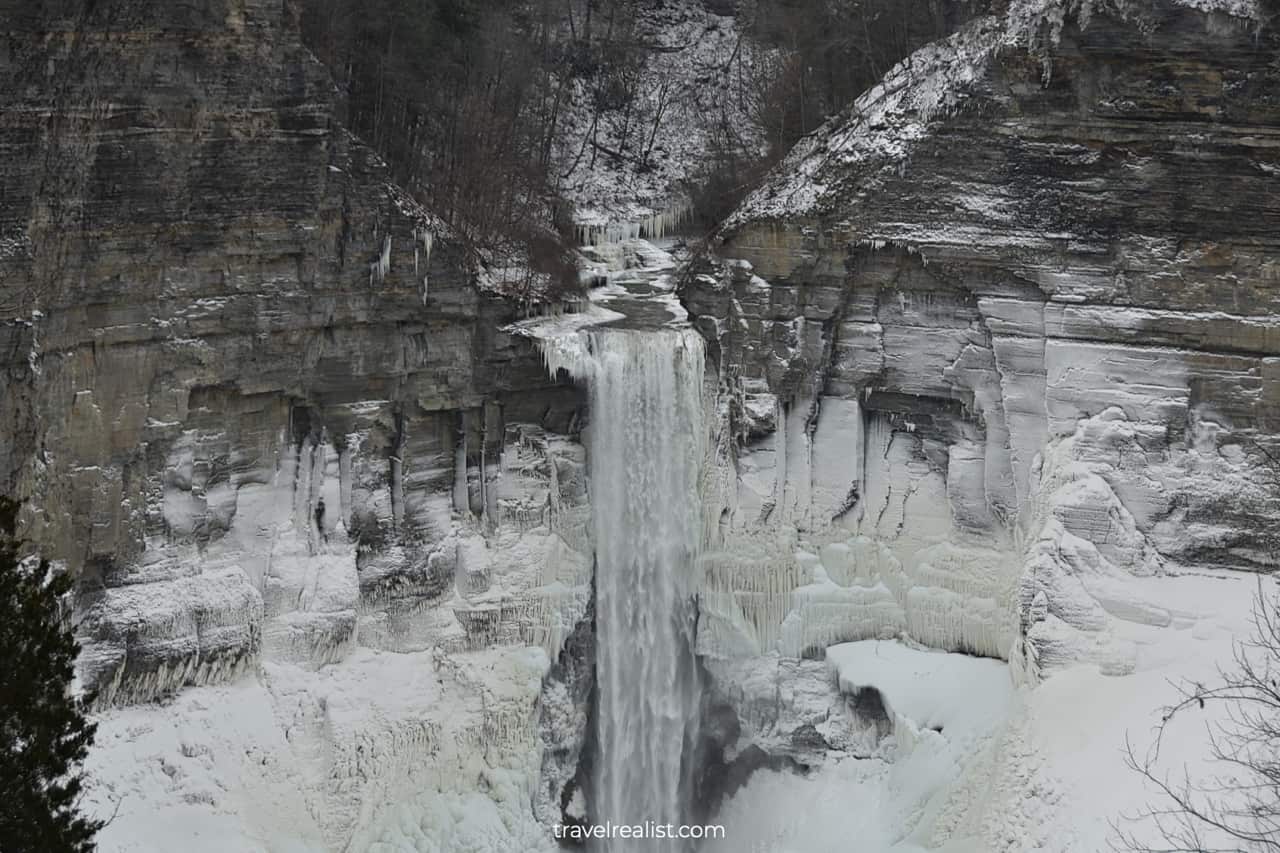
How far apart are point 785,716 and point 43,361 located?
12.4 m

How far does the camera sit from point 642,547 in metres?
24.1

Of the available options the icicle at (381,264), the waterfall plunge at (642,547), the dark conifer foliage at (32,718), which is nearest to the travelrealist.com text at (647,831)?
the waterfall plunge at (642,547)

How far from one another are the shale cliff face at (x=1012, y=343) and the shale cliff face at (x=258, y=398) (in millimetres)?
3606

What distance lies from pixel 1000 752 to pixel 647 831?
594 centimetres

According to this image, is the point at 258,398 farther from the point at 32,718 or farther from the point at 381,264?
the point at 32,718

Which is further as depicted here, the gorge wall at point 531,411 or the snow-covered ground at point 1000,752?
the gorge wall at point 531,411

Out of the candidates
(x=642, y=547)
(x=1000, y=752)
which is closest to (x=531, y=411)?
(x=642, y=547)

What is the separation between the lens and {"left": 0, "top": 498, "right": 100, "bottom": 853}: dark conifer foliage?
13.2 metres

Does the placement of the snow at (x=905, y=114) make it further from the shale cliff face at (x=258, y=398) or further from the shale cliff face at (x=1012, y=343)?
the shale cliff face at (x=258, y=398)

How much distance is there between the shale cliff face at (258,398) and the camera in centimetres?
1947

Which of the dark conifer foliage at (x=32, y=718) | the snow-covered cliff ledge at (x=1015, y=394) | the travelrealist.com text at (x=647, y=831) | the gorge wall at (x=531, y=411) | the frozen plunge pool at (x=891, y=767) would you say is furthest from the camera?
the travelrealist.com text at (x=647, y=831)

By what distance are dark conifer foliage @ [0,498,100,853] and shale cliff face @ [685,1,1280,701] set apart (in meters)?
12.5

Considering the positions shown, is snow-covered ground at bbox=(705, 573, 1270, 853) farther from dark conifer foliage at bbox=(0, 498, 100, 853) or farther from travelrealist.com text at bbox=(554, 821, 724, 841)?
dark conifer foliage at bbox=(0, 498, 100, 853)

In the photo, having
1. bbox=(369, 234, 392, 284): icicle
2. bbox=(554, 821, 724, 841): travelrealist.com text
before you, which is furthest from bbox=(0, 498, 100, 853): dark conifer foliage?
bbox=(554, 821, 724, 841): travelrealist.com text
